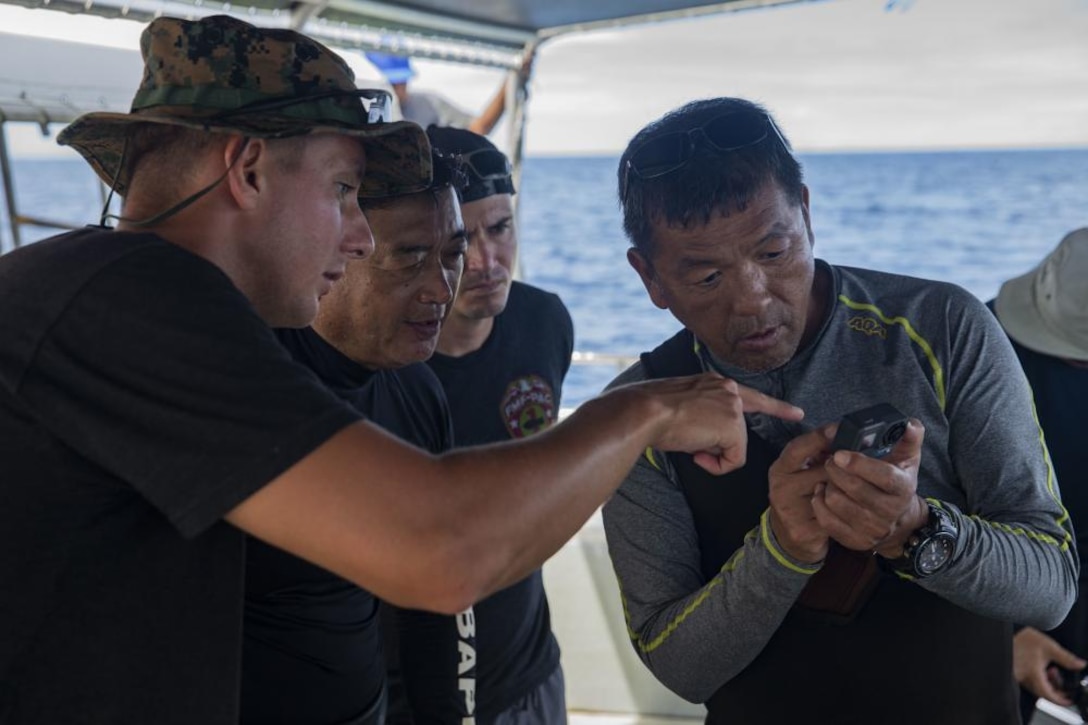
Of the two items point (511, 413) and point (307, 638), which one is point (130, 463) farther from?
point (511, 413)

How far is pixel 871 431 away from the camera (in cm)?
133

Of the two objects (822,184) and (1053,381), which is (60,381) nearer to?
(1053,381)

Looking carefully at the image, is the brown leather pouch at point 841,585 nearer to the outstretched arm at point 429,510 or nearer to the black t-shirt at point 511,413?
the outstretched arm at point 429,510

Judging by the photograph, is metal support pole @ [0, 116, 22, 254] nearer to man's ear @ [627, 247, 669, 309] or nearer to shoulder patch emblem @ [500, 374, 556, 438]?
shoulder patch emblem @ [500, 374, 556, 438]

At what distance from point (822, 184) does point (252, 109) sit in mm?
54554

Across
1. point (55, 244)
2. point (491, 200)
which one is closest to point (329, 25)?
point (491, 200)

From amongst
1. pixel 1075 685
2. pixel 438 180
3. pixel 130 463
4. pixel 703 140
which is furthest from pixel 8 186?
pixel 1075 685

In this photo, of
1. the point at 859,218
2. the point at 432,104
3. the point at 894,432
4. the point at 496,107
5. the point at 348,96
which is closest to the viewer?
the point at 348,96

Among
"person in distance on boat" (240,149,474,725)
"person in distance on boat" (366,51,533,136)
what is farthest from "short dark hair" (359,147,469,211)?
"person in distance on boat" (366,51,533,136)

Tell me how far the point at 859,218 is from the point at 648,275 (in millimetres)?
43173

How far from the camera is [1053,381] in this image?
2426mm

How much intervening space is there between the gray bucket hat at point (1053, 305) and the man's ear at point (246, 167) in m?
1.97

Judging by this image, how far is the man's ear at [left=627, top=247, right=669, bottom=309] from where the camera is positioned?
5.57 feet

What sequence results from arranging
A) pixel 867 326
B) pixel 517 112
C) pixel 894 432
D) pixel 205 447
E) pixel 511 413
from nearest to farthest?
pixel 205 447 < pixel 894 432 < pixel 867 326 < pixel 511 413 < pixel 517 112
